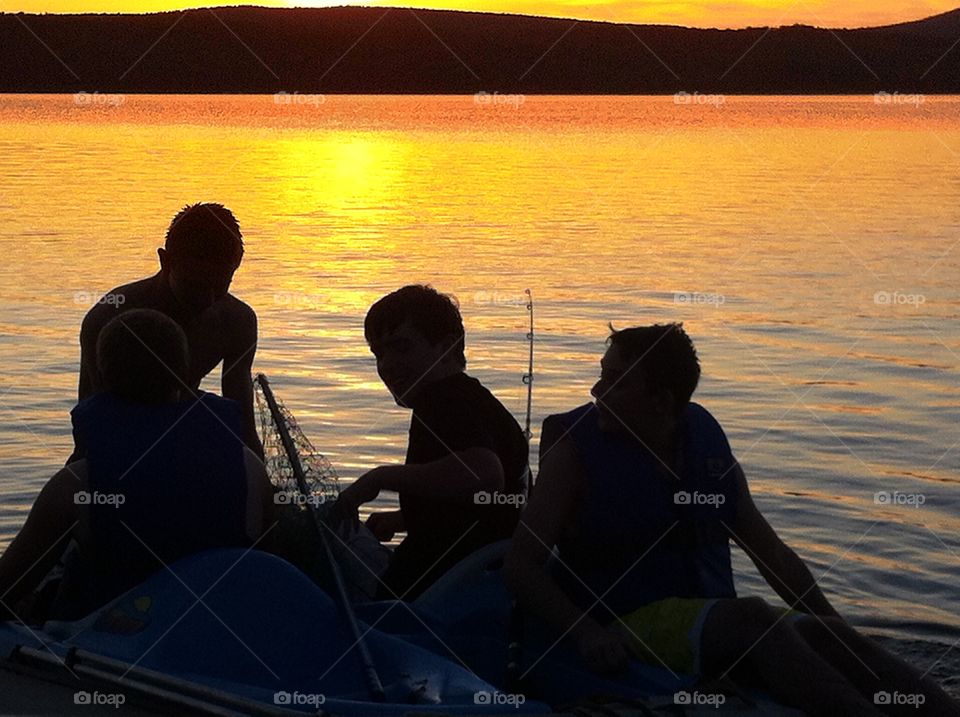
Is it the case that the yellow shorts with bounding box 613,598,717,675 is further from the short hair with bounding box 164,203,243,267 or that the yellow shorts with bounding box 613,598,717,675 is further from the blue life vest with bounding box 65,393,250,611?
the short hair with bounding box 164,203,243,267

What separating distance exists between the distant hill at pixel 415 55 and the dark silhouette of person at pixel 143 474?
4913cm

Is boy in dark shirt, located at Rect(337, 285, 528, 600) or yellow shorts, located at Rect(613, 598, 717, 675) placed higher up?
boy in dark shirt, located at Rect(337, 285, 528, 600)

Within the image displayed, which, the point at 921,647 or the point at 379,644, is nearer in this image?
the point at 379,644

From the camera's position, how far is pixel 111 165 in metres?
28.2

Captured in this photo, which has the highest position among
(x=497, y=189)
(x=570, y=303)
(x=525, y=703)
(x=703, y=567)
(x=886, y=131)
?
(x=886, y=131)

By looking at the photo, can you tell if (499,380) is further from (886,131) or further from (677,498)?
(886,131)

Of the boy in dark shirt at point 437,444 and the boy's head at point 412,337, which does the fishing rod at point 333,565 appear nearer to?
the boy in dark shirt at point 437,444

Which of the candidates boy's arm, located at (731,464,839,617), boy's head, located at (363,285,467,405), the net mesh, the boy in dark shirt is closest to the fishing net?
the net mesh

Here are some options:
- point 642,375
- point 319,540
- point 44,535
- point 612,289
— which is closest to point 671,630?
point 642,375

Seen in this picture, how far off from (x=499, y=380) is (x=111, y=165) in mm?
19078

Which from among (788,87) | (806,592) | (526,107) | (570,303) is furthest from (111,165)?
(788,87)

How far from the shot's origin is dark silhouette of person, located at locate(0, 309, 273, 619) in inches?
170

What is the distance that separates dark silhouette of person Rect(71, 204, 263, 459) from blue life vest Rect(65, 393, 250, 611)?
3.30ft

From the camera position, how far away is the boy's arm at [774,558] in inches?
172
